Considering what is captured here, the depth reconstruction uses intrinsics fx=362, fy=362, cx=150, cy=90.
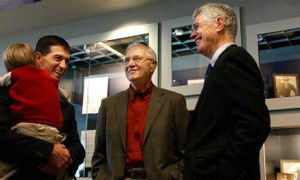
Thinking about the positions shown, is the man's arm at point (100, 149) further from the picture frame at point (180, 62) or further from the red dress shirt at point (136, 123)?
the picture frame at point (180, 62)

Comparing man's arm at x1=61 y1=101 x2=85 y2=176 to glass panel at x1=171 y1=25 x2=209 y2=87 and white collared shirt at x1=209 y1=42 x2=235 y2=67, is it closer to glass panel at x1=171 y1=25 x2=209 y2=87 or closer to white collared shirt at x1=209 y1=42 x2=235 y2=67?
white collared shirt at x1=209 y1=42 x2=235 y2=67

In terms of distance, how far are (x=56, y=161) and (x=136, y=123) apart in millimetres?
678

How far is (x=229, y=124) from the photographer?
134 centimetres

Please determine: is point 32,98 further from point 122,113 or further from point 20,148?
point 122,113

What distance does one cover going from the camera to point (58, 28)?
11.4 ft

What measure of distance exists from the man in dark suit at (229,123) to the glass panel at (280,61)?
115 centimetres

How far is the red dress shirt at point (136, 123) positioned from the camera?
1943 mm

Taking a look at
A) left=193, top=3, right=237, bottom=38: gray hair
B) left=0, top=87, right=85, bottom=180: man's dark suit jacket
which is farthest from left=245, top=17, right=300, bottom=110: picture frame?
left=0, top=87, right=85, bottom=180: man's dark suit jacket

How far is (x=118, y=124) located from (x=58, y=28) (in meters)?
1.81

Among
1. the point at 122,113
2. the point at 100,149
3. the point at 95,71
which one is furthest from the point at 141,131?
the point at 95,71

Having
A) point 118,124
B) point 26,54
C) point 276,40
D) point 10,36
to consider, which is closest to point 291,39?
point 276,40

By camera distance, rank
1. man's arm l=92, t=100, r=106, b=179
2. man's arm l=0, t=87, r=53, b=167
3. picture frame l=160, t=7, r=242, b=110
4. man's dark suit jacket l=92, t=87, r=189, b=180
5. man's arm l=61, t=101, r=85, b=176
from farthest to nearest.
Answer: picture frame l=160, t=7, r=242, b=110 < man's arm l=92, t=100, r=106, b=179 < man's dark suit jacket l=92, t=87, r=189, b=180 < man's arm l=61, t=101, r=85, b=176 < man's arm l=0, t=87, r=53, b=167

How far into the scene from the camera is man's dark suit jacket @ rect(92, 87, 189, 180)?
189 centimetres

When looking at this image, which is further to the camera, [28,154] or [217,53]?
[217,53]
